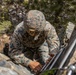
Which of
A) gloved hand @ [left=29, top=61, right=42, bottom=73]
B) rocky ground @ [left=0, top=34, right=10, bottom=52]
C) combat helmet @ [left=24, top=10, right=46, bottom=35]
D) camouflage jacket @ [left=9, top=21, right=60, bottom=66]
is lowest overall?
rocky ground @ [left=0, top=34, right=10, bottom=52]

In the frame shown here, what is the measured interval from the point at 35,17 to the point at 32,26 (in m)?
0.19

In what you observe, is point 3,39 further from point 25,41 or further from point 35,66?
point 35,66

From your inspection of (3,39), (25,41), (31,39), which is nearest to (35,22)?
(31,39)

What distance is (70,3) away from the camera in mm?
10336

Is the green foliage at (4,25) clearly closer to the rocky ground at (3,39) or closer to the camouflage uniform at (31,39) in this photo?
the rocky ground at (3,39)

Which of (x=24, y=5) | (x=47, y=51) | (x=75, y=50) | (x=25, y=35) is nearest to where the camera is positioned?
(x=75, y=50)

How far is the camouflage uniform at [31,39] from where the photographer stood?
6.05 m

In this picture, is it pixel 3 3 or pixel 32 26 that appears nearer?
pixel 32 26

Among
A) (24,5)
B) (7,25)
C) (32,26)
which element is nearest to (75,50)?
(32,26)

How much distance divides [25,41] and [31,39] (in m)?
0.16

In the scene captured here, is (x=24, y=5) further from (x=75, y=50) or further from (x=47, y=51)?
(x=75, y=50)

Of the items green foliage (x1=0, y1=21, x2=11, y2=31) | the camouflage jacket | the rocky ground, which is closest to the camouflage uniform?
the camouflage jacket

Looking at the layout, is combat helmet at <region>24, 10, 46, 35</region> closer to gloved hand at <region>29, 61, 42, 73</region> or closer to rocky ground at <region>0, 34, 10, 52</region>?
gloved hand at <region>29, 61, 42, 73</region>

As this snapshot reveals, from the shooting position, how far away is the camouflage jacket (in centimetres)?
651
